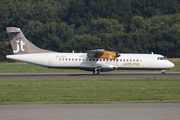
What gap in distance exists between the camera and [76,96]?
22234mm

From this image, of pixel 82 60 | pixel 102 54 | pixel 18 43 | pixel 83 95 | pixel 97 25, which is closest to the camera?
pixel 83 95

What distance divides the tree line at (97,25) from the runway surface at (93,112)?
55.1 m

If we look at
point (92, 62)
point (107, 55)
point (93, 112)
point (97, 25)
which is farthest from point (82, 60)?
point (97, 25)

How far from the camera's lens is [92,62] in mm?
40312

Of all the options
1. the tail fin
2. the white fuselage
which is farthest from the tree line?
the tail fin

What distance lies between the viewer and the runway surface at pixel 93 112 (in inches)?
549

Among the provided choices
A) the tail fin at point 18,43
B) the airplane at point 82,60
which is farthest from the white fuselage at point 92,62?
the tail fin at point 18,43

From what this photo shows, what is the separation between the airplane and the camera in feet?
130

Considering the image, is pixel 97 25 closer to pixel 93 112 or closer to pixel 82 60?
pixel 82 60

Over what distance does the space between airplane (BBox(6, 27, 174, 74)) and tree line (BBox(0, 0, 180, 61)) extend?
31.6 metres

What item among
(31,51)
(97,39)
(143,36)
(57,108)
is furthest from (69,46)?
(57,108)

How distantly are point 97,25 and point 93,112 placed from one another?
3100 inches

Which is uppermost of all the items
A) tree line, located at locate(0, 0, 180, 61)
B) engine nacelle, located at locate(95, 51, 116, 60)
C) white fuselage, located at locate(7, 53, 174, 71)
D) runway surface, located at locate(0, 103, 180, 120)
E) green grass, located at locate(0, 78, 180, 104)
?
tree line, located at locate(0, 0, 180, 61)

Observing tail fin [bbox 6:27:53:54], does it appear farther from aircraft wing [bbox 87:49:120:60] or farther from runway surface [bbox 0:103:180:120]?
runway surface [bbox 0:103:180:120]
